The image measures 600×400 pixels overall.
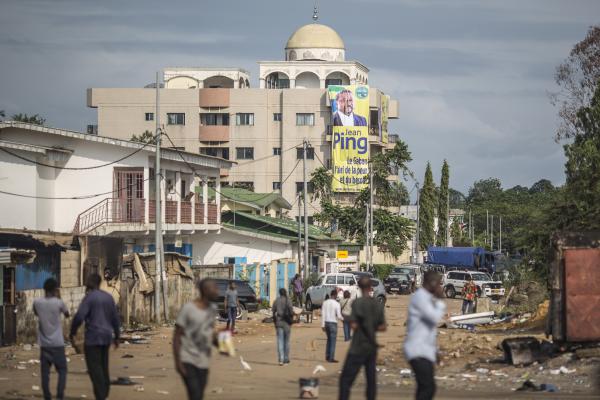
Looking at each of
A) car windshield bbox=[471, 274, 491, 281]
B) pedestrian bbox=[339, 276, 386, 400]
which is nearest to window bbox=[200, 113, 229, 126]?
car windshield bbox=[471, 274, 491, 281]

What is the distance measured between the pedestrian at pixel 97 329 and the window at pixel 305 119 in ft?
293

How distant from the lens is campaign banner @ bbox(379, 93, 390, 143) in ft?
344

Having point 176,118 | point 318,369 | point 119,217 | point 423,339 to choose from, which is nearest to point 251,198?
point 119,217

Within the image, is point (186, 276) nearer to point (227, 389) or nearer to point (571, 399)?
point (227, 389)

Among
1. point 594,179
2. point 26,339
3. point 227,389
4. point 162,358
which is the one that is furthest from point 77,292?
point 594,179

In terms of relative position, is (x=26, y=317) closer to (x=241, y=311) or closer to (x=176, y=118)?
(x=241, y=311)

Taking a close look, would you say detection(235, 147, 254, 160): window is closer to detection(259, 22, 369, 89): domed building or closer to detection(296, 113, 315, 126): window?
detection(296, 113, 315, 126): window

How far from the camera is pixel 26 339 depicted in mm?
27703

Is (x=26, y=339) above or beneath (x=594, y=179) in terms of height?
beneath

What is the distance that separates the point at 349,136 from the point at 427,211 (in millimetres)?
23037

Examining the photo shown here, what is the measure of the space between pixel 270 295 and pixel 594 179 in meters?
20.8

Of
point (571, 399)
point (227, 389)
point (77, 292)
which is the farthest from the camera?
point (77, 292)

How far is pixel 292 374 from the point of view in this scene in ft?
74.0

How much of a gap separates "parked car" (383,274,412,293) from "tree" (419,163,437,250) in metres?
50.6
